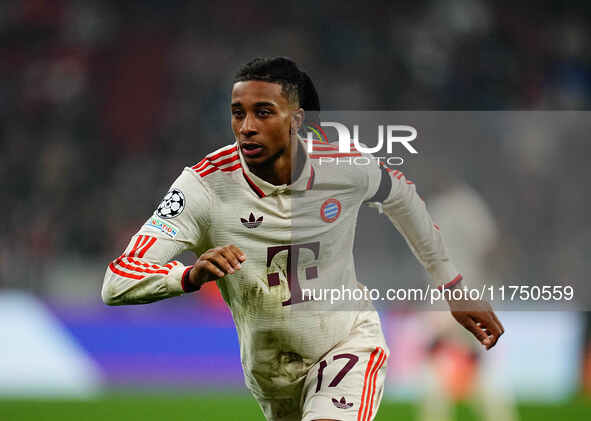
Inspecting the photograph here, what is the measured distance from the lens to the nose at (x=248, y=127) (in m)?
3.77

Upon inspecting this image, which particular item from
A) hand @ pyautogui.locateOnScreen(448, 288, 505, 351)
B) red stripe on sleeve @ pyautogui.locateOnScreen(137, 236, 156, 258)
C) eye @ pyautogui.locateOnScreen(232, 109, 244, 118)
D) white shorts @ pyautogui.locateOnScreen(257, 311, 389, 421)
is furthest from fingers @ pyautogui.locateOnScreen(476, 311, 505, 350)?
red stripe on sleeve @ pyautogui.locateOnScreen(137, 236, 156, 258)

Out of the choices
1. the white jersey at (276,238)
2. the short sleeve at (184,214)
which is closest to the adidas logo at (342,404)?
the white jersey at (276,238)

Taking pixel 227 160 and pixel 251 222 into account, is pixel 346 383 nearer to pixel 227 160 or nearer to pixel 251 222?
pixel 251 222

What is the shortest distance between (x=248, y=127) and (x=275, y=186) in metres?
0.34

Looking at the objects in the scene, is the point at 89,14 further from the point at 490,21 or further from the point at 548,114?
the point at 548,114

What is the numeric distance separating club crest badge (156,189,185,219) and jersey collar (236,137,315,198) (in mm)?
333

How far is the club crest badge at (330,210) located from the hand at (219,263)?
90 centimetres

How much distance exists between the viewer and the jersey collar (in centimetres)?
394

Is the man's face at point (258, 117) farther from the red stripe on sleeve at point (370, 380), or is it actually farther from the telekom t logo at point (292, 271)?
the red stripe on sleeve at point (370, 380)

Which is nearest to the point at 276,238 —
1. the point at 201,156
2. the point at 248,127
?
the point at 248,127

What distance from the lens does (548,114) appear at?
1315 cm

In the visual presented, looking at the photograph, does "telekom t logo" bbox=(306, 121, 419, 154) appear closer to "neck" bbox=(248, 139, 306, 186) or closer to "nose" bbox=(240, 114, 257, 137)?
"neck" bbox=(248, 139, 306, 186)

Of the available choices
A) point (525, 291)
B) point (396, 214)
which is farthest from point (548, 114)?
point (396, 214)

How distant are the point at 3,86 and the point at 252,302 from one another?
11083mm
